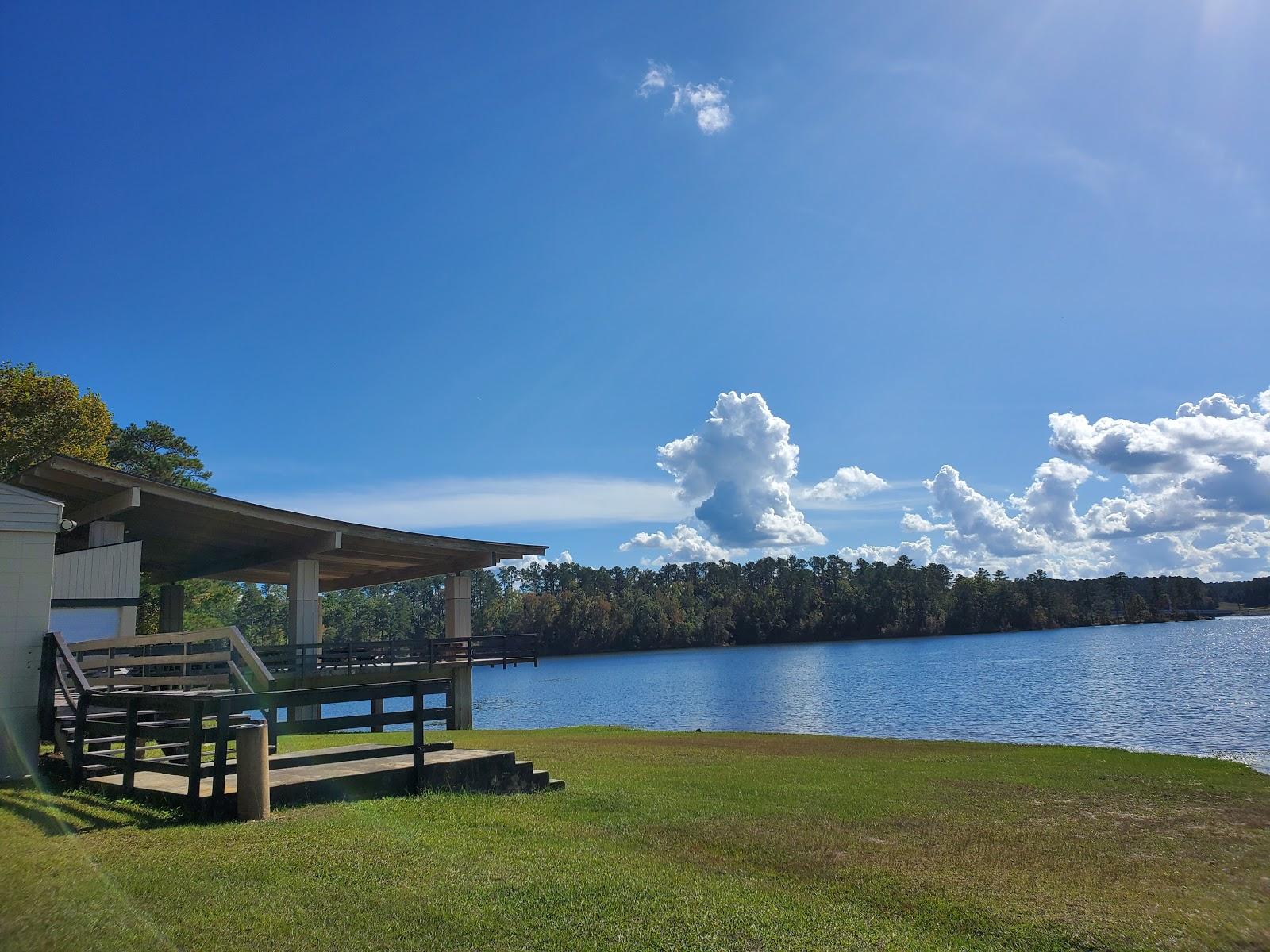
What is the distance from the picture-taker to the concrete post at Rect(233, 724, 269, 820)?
8.02 metres

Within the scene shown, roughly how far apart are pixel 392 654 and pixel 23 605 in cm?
1381

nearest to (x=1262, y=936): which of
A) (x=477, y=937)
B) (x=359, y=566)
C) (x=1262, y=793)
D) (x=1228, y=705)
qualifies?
(x=477, y=937)

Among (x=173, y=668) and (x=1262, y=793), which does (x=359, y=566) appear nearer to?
(x=173, y=668)

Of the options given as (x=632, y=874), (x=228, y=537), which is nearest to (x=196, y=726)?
(x=632, y=874)

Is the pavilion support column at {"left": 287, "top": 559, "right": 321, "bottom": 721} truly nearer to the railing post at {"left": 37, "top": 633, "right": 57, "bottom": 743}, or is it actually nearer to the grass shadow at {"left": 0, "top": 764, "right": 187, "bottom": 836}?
the railing post at {"left": 37, "top": 633, "right": 57, "bottom": 743}

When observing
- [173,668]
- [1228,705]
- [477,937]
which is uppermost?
[173,668]

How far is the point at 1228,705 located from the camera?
34.0 m

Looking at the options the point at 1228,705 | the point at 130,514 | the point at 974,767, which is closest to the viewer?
the point at 974,767

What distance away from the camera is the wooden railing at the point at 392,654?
23391 millimetres

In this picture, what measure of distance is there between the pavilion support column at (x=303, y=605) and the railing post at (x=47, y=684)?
1345 cm

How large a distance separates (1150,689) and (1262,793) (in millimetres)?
30064

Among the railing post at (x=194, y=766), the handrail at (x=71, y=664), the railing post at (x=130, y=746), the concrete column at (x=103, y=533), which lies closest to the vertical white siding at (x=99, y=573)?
the concrete column at (x=103, y=533)

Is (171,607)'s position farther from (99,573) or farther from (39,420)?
(99,573)

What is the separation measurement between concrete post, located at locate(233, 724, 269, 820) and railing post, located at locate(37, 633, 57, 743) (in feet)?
15.1
